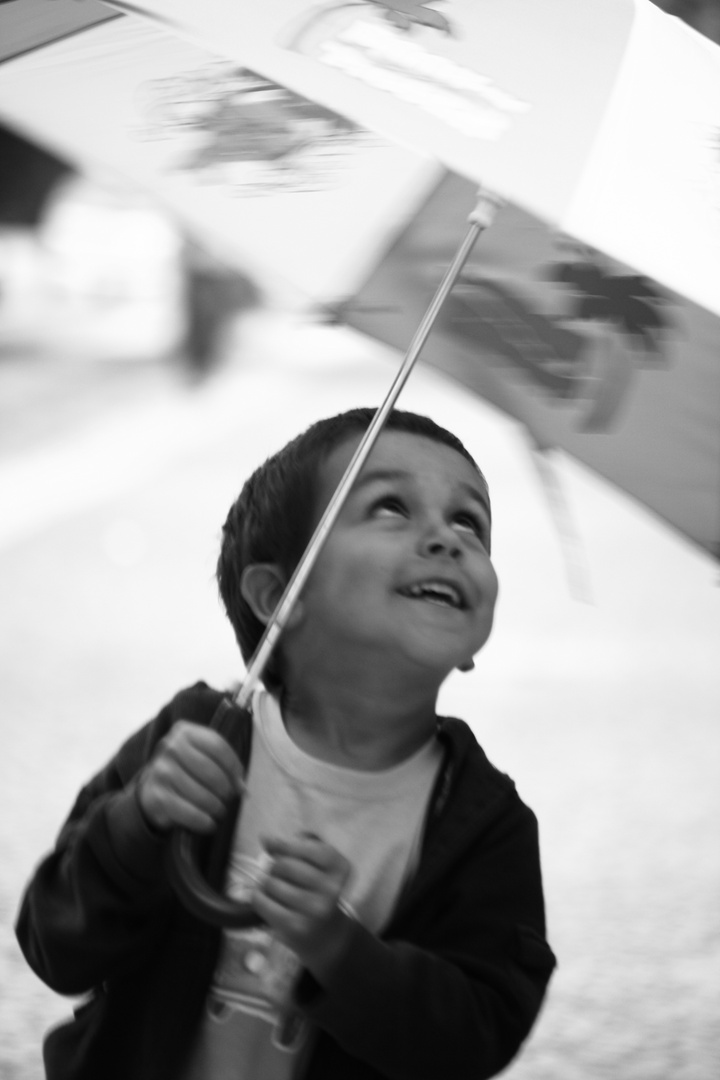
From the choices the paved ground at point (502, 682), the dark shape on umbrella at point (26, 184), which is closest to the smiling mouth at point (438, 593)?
the paved ground at point (502, 682)

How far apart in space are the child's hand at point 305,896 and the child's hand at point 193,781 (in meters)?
0.05

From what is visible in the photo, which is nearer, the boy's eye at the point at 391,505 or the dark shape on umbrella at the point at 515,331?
the boy's eye at the point at 391,505

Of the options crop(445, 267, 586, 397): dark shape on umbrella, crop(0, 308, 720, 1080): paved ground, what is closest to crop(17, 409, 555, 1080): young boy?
crop(445, 267, 586, 397): dark shape on umbrella

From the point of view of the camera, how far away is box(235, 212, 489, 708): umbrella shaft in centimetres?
108

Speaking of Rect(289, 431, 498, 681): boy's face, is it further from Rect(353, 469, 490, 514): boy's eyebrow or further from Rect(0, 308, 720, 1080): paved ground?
Rect(0, 308, 720, 1080): paved ground

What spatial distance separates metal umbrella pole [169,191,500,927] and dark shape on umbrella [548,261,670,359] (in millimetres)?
150

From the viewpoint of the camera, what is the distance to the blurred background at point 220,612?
6.82ft

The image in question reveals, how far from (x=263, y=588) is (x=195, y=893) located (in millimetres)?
371

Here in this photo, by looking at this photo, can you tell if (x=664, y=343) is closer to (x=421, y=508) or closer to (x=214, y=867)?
(x=421, y=508)

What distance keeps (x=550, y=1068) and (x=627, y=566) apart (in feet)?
7.47

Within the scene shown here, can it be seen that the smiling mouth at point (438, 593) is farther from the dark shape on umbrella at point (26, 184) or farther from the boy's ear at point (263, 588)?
the dark shape on umbrella at point (26, 184)

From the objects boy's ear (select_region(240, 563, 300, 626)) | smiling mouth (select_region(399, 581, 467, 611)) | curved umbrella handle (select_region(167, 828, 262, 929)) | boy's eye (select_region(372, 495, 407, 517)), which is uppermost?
boy's eye (select_region(372, 495, 407, 517))

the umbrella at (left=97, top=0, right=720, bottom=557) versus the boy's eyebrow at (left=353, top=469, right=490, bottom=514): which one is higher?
the umbrella at (left=97, top=0, right=720, bottom=557)

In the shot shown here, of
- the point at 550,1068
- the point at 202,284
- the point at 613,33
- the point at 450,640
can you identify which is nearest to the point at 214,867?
the point at 450,640
